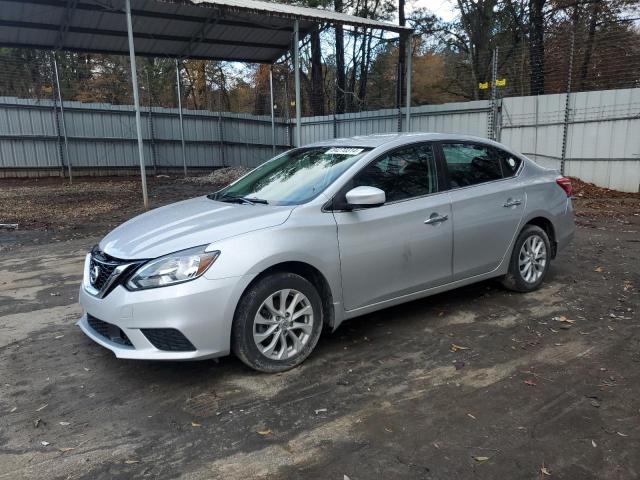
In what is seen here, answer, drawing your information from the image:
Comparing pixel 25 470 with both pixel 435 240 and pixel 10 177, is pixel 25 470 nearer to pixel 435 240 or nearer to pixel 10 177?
pixel 435 240

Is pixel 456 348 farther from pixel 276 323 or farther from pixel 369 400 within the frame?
pixel 276 323

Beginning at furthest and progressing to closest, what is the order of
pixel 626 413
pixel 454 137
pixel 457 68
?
pixel 457 68, pixel 454 137, pixel 626 413

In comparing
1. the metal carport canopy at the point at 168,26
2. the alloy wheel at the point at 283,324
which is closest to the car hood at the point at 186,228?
the alloy wheel at the point at 283,324

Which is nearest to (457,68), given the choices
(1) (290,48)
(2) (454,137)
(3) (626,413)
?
(1) (290,48)

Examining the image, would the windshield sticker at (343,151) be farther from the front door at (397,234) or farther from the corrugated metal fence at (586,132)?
the corrugated metal fence at (586,132)

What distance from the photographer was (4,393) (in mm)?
3389

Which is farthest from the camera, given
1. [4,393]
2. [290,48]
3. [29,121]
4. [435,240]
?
[29,121]

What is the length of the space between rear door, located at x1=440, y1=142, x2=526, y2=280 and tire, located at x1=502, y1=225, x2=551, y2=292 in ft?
0.69

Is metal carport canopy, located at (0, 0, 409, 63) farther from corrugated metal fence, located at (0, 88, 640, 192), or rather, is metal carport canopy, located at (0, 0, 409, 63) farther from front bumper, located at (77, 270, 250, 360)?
front bumper, located at (77, 270, 250, 360)

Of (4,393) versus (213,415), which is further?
(4,393)

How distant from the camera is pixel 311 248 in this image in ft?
11.8

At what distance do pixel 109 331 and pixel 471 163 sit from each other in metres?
3.38

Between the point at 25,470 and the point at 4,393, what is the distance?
1.00 meters

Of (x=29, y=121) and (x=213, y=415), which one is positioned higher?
(x=29, y=121)
